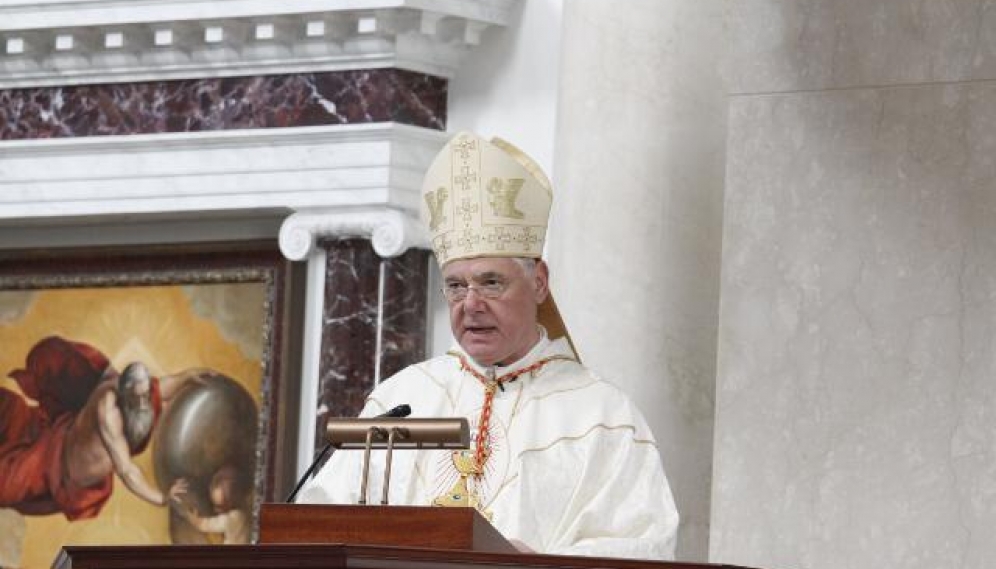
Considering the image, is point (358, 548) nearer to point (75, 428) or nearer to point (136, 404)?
point (136, 404)

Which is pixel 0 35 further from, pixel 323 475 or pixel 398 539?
pixel 398 539

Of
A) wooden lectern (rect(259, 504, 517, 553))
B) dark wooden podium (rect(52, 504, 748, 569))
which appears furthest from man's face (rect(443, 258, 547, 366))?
wooden lectern (rect(259, 504, 517, 553))

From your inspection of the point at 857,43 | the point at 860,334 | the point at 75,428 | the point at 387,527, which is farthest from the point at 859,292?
the point at 75,428

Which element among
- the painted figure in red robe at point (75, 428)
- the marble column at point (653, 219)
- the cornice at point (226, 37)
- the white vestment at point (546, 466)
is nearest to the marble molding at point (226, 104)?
the cornice at point (226, 37)

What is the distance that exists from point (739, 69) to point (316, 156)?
2.41 m

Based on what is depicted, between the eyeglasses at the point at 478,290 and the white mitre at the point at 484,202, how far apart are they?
9 cm

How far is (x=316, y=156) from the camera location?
9.34m

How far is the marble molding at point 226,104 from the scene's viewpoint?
9.31 metres

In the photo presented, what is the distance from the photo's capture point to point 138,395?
9898mm

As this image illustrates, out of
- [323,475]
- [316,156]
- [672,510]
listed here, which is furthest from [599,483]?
[316,156]

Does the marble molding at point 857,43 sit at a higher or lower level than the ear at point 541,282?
higher

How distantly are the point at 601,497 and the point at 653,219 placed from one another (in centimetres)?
199

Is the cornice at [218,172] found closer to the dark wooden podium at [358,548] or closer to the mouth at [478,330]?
the mouth at [478,330]

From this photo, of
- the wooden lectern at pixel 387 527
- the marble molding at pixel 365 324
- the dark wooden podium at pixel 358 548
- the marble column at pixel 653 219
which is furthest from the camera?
the marble molding at pixel 365 324
